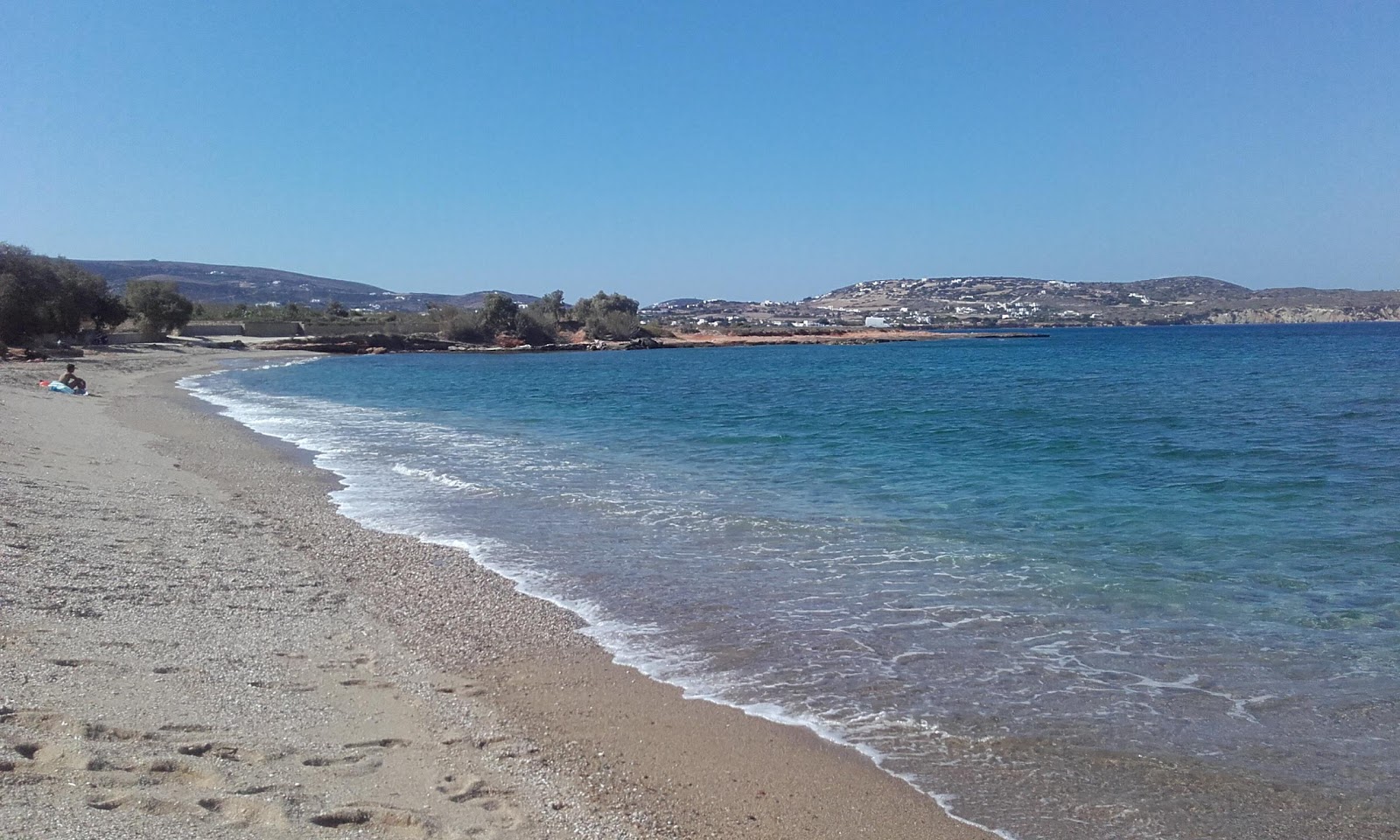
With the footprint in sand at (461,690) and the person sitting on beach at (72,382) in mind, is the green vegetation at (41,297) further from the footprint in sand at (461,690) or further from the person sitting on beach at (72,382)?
the footprint in sand at (461,690)

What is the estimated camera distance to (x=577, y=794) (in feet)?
16.9

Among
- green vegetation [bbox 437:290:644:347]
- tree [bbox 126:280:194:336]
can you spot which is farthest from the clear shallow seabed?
green vegetation [bbox 437:290:644:347]

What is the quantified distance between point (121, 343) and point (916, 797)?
7471 centimetres

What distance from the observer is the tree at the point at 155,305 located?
71938 millimetres

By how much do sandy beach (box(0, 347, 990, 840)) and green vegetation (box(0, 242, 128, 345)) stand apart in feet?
144

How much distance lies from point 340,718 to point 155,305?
257ft

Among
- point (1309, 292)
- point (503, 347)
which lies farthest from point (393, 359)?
Answer: point (1309, 292)

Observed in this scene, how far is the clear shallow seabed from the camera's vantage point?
5.94 meters

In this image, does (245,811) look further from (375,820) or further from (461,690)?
(461,690)

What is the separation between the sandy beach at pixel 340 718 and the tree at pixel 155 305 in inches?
2797

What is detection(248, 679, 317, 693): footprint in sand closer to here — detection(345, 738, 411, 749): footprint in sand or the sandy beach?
the sandy beach

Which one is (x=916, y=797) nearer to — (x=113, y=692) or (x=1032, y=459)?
(x=113, y=692)

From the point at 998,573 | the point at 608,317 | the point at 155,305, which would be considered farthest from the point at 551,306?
the point at 998,573

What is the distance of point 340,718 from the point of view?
5.78 metres
